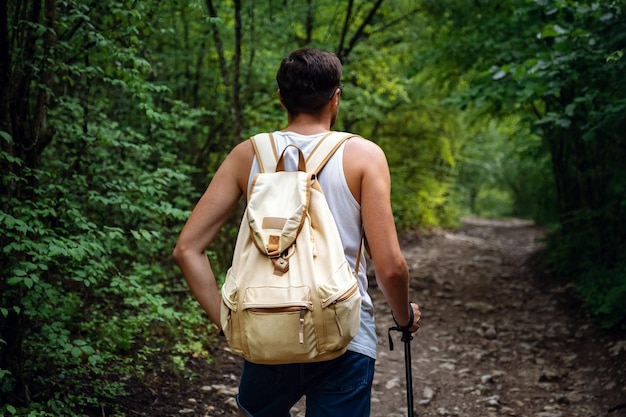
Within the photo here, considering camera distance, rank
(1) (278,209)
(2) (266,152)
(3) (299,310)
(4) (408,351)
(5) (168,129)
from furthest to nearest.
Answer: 1. (5) (168,129)
2. (4) (408,351)
3. (2) (266,152)
4. (1) (278,209)
5. (3) (299,310)

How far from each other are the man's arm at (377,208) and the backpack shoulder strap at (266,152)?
0.78 feet

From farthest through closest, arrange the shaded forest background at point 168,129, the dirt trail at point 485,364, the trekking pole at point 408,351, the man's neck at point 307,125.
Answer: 1. the dirt trail at point 485,364
2. the shaded forest background at point 168,129
3. the trekking pole at point 408,351
4. the man's neck at point 307,125

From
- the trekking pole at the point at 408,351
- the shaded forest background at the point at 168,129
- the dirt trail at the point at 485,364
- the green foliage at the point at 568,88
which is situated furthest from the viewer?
the green foliage at the point at 568,88

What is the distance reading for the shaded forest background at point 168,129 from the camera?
354 cm

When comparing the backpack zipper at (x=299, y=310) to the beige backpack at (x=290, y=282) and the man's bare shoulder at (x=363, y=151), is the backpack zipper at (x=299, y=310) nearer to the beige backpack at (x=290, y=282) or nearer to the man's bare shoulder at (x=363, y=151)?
the beige backpack at (x=290, y=282)

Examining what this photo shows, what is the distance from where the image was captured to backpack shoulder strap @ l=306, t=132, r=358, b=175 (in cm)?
183

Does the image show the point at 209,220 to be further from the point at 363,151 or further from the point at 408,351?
the point at 408,351

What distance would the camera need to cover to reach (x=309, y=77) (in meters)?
1.85

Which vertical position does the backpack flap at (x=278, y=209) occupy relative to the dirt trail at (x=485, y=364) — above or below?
above

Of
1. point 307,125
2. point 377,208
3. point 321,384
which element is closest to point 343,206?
point 377,208

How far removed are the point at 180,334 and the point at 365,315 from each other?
11.8ft

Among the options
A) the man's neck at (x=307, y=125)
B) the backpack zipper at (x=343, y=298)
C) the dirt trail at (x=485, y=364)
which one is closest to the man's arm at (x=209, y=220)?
the man's neck at (x=307, y=125)

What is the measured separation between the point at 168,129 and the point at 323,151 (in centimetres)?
513

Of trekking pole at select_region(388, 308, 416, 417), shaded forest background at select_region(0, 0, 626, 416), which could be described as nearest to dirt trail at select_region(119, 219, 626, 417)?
shaded forest background at select_region(0, 0, 626, 416)
